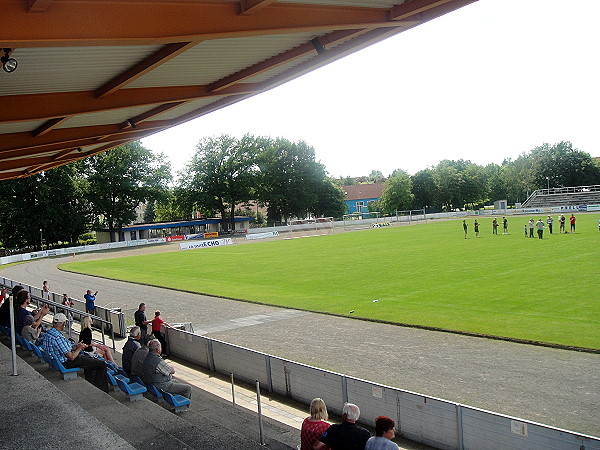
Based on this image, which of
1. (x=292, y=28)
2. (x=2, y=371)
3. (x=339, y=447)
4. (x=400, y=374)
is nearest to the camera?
(x=339, y=447)

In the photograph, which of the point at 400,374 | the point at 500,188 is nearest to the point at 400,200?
the point at 500,188

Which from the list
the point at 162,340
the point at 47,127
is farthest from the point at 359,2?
the point at 162,340

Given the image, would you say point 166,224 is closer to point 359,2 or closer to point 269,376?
point 269,376

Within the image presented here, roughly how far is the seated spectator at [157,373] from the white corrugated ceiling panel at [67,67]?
193 inches

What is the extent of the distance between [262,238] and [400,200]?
4531 cm

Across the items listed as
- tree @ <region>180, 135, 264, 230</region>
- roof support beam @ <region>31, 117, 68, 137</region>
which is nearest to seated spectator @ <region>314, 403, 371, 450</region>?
roof support beam @ <region>31, 117, 68, 137</region>

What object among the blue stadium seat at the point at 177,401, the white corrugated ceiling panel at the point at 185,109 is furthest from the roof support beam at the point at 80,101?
the blue stadium seat at the point at 177,401

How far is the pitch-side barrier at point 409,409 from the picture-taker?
7.21m

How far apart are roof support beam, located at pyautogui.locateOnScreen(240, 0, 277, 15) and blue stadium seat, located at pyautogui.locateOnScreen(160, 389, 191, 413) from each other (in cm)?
641

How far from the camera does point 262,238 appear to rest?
7750 centimetres

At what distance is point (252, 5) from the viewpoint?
6762 mm

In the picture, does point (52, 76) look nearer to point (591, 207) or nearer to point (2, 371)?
A: point (2, 371)

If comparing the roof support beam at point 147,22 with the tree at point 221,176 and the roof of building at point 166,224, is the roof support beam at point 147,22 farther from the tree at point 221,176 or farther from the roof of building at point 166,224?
the tree at point 221,176

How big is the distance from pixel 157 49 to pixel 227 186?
285 ft
